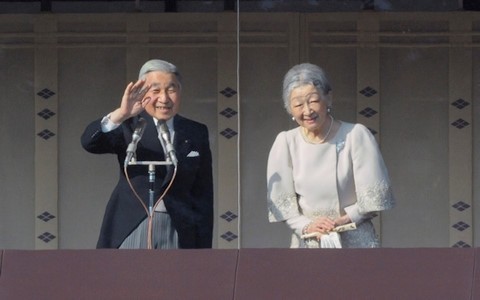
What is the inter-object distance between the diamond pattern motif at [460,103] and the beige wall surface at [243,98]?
1 cm

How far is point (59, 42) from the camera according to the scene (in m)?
12.1

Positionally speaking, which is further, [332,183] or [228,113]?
[228,113]

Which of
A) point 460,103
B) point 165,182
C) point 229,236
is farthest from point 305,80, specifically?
point 460,103

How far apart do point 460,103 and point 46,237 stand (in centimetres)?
284

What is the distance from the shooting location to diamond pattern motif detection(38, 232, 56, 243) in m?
12.1

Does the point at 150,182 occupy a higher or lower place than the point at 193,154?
lower

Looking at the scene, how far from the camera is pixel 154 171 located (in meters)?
8.91

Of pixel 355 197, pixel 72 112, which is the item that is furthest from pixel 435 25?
pixel 355 197

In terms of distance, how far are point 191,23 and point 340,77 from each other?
3.39 ft

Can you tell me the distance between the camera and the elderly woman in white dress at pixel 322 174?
887 cm

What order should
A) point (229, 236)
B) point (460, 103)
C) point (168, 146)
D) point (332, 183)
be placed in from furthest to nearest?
point (460, 103), point (229, 236), point (332, 183), point (168, 146)

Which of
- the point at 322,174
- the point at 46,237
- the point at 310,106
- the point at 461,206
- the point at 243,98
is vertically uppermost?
the point at 243,98

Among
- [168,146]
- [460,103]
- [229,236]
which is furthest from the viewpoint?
[460,103]

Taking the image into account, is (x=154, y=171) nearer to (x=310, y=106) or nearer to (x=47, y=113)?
(x=310, y=106)
